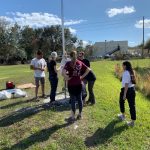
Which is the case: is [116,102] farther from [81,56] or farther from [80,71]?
[80,71]

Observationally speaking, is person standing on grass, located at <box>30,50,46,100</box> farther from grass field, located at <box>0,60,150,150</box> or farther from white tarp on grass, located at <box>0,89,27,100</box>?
grass field, located at <box>0,60,150,150</box>

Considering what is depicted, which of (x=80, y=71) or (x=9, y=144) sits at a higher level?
(x=80, y=71)

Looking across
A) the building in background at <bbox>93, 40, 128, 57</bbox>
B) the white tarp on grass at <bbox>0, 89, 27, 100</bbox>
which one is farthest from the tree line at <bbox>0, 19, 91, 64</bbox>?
the white tarp on grass at <bbox>0, 89, 27, 100</bbox>

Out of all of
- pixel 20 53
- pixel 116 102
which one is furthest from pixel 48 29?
pixel 116 102

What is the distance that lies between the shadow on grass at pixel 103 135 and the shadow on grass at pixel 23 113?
2004 mm

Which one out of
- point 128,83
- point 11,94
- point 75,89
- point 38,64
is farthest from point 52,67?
point 128,83

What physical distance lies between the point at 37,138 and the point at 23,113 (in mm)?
2348

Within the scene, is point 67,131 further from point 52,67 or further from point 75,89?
point 52,67

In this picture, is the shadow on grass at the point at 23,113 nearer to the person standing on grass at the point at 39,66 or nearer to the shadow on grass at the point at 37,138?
the shadow on grass at the point at 37,138

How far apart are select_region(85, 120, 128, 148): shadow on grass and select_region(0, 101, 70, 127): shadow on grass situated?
2.00m

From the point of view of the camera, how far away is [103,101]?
13.4m

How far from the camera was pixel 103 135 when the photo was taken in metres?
9.22

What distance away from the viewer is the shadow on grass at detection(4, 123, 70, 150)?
8.53 meters

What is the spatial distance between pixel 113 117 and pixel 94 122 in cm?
100
